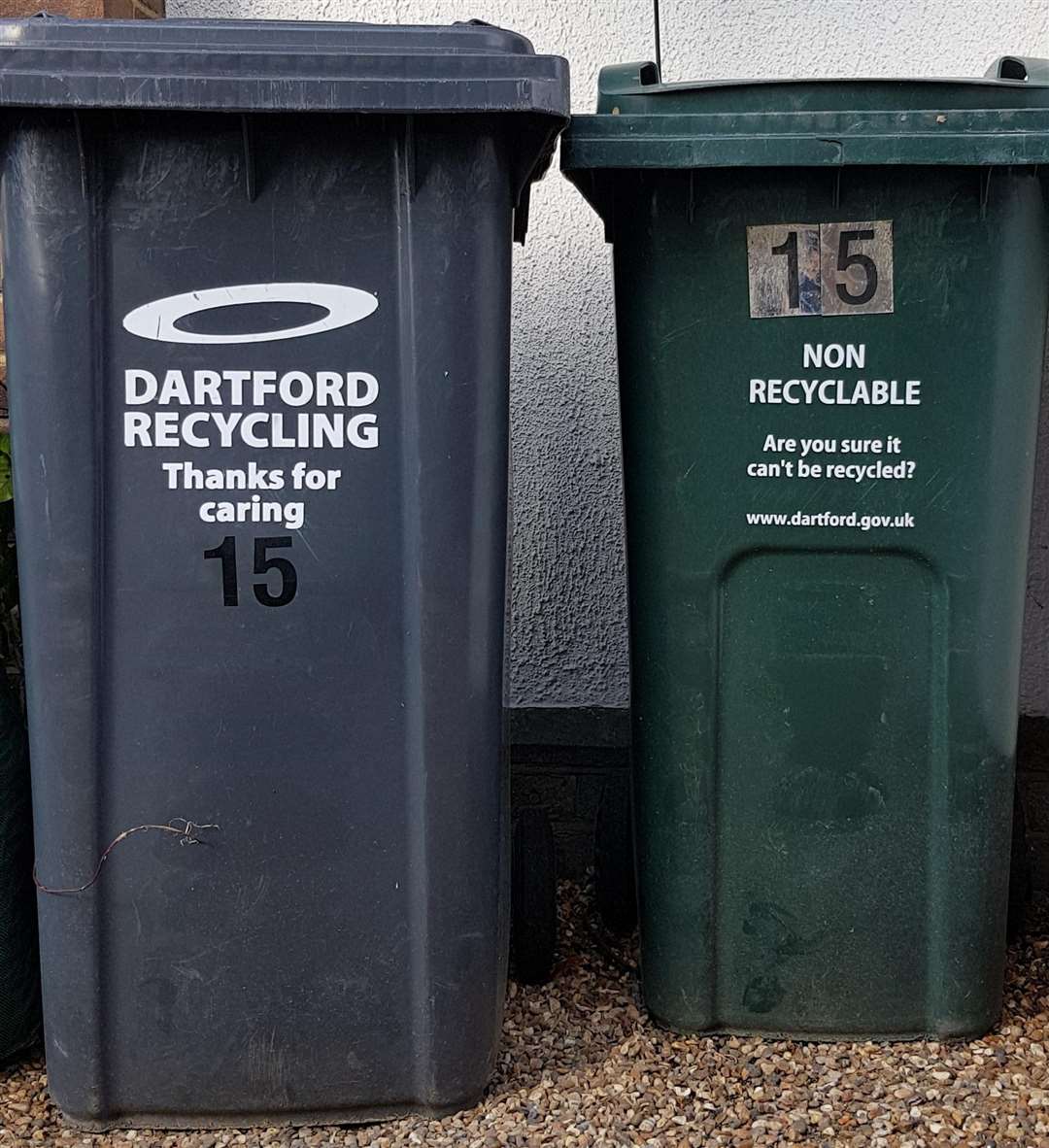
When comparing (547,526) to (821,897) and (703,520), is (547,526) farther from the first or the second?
(821,897)

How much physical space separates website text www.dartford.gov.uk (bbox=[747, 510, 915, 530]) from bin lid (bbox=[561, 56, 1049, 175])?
1.97ft

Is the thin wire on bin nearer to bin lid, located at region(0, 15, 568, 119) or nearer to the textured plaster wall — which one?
bin lid, located at region(0, 15, 568, 119)

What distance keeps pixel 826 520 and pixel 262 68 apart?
120 cm

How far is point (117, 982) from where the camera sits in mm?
2246

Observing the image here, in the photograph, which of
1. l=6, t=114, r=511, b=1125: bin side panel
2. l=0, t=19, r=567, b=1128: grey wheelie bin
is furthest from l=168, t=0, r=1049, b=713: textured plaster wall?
l=6, t=114, r=511, b=1125: bin side panel

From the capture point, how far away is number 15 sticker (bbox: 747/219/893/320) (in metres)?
2.30

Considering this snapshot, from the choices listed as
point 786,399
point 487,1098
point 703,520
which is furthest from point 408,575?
point 487,1098

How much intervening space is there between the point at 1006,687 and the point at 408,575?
1.12m

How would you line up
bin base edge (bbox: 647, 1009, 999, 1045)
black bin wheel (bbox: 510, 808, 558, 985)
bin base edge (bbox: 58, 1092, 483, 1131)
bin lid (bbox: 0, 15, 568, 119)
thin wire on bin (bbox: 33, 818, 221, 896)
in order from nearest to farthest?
bin lid (bbox: 0, 15, 568, 119) < thin wire on bin (bbox: 33, 818, 221, 896) < bin base edge (bbox: 58, 1092, 483, 1131) < bin base edge (bbox: 647, 1009, 999, 1045) < black bin wheel (bbox: 510, 808, 558, 985)

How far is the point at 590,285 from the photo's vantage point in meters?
3.28

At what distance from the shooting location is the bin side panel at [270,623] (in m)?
2.09

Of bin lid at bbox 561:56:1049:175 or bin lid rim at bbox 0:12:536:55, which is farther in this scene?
bin lid at bbox 561:56:1049:175

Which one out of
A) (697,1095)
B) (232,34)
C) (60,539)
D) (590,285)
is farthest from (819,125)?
(697,1095)

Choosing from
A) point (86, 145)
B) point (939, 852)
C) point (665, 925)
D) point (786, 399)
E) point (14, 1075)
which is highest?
point (86, 145)
